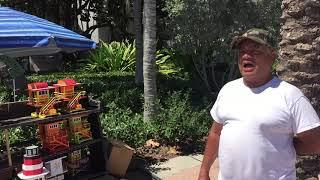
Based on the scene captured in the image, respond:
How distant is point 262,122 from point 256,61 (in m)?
0.39

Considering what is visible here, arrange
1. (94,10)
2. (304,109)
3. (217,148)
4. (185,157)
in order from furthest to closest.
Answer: (94,10) → (185,157) → (217,148) → (304,109)

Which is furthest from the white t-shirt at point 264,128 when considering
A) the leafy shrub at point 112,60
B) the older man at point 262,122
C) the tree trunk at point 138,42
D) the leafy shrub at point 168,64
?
the leafy shrub at point 112,60

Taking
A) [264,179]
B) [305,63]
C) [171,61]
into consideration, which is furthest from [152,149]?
[171,61]

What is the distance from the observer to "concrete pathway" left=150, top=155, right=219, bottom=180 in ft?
21.0

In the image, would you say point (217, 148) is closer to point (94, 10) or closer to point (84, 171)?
point (84, 171)

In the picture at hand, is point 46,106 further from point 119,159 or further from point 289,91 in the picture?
point 289,91

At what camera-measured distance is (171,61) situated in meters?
15.2

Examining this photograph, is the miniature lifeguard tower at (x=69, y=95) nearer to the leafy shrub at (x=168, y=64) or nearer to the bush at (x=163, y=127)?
the bush at (x=163, y=127)

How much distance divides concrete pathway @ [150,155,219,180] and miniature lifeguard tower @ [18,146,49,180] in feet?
5.94

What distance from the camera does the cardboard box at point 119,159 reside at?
616 cm

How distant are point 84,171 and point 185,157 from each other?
1.68m

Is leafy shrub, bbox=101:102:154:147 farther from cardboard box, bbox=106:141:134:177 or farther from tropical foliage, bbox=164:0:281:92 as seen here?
tropical foliage, bbox=164:0:281:92

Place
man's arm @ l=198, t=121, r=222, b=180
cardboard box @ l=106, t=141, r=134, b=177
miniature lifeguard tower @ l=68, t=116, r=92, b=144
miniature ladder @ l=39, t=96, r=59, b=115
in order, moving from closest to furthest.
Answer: man's arm @ l=198, t=121, r=222, b=180, miniature ladder @ l=39, t=96, r=59, b=115, miniature lifeguard tower @ l=68, t=116, r=92, b=144, cardboard box @ l=106, t=141, r=134, b=177

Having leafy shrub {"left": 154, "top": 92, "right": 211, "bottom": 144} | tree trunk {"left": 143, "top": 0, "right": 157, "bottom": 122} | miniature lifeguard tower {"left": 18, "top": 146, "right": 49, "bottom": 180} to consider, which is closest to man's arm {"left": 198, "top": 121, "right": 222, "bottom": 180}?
miniature lifeguard tower {"left": 18, "top": 146, "right": 49, "bottom": 180}
